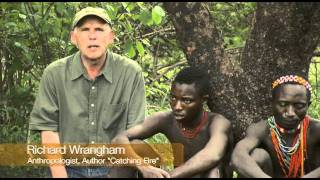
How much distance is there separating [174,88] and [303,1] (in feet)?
3.79

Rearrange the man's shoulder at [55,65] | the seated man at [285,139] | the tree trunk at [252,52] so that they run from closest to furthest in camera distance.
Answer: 1. the seated man at [285,139]
2. the man's shoulder at [55,65]
3. the tree trunk at [252,52]

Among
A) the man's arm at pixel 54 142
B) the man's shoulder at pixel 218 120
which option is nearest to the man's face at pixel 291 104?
the man's shoulder at pixel 218 120

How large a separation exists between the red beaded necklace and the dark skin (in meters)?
0.02

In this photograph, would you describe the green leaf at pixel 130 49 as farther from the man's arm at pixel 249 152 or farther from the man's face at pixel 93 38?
the man's arm at pixel 249 152

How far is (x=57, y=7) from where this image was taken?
4.86 metres

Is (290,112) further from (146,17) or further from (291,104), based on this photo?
(146,17)

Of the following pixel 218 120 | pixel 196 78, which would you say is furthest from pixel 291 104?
pixel 196 78

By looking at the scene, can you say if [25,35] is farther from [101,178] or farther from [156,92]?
[101,178]

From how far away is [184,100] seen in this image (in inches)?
158

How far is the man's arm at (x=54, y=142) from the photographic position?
4.03 metres

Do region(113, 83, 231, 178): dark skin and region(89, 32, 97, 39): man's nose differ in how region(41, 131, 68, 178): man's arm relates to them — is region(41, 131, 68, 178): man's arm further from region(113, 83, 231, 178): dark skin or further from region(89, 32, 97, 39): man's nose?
region(89, 32, 97, 39): man's nose

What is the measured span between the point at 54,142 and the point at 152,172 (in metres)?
0.77

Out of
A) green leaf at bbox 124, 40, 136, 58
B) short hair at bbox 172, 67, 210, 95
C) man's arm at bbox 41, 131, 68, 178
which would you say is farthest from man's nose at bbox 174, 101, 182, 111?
green leaf at bbox 124, 40, 136, 58

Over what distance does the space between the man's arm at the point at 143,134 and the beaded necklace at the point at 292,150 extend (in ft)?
2.55
